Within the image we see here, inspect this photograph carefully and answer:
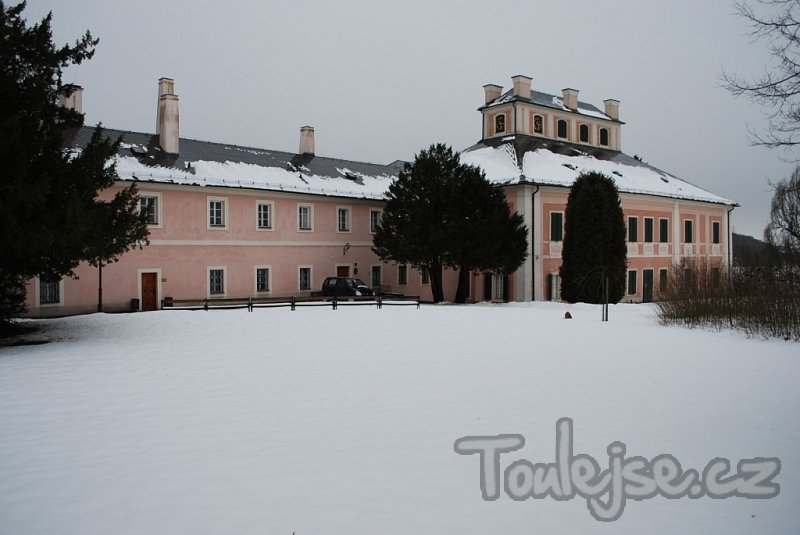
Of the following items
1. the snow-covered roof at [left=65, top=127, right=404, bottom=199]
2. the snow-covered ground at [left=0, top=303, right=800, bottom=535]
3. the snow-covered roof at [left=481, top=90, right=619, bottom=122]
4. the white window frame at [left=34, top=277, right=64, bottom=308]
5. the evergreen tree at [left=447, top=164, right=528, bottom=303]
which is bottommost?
the snow-covered ground at [left=0, top=303, right=800, bottom=535]

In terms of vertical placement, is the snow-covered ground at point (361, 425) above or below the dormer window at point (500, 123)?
below

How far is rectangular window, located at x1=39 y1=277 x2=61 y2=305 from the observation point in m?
25.1

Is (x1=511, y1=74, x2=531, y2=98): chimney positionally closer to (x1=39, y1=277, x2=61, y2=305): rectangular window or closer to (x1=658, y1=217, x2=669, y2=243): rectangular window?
(x1=658, y1=217, x2=669, y2=243): rectangular window

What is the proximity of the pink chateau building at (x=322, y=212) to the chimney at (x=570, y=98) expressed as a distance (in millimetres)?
79

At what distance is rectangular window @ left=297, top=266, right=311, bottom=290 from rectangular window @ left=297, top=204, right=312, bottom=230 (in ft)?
6.72

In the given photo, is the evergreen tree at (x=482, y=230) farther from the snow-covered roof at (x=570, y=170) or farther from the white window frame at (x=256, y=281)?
the white window frame at (x=256, y=281)

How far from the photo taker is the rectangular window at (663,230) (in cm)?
3938

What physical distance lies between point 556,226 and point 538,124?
29.8 ft

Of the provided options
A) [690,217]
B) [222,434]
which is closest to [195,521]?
[222,434]

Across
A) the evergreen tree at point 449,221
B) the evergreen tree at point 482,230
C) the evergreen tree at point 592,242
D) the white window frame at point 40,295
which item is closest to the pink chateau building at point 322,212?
the white window frame at point 40,295

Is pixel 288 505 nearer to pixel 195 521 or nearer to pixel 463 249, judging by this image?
pixel 195 521

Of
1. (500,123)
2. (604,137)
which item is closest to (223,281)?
(500,123)

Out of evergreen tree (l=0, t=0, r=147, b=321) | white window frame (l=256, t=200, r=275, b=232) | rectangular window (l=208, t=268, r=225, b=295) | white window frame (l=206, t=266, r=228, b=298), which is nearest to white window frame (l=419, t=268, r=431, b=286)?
white window frame (l=256, t=200, r=275, b=232)

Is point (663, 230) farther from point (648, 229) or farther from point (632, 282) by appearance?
point (632, 282)
